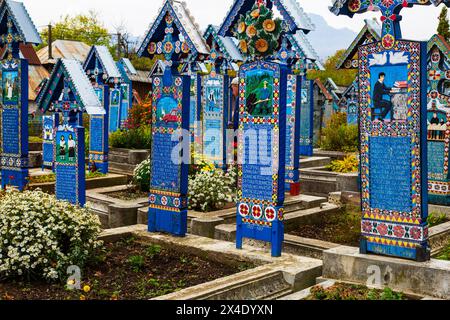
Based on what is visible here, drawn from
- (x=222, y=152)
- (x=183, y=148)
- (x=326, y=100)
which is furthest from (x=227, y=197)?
(x=326, y=100)

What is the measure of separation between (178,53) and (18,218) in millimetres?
3574

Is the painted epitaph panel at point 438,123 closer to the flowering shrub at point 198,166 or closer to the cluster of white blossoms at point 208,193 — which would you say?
the cluster of white blossoms at point 208,193

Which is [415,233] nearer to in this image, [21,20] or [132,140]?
[21,20]

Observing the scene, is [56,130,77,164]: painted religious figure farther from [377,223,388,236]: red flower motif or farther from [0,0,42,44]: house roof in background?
[377,223,388,236]: red flower motif

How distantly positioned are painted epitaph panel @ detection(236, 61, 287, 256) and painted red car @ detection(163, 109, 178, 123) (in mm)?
1182

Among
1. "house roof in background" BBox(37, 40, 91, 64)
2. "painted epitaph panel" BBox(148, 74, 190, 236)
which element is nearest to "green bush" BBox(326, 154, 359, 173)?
"painted epitaph panel" BBox(148, 74, 190, 236)

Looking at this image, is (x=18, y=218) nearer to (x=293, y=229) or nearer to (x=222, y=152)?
(x=293, y=229)

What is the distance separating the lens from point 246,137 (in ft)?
26.9

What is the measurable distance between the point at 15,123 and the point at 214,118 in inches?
203

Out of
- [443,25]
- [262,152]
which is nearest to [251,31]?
[262,152]

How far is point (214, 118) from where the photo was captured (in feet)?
51.2

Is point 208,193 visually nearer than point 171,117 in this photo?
No

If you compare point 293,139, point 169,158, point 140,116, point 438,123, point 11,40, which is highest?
point 11,40

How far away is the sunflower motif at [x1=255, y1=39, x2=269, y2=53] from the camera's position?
8.08m
